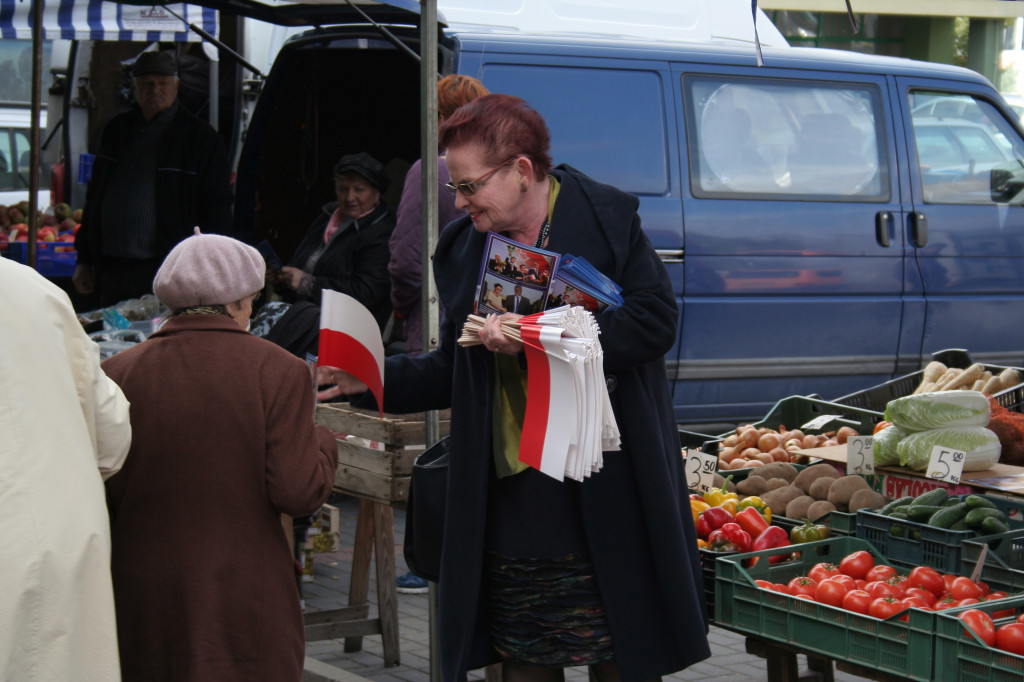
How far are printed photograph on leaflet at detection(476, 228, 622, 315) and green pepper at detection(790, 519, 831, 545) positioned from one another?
50.4 inches

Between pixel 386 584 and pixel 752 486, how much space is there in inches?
51.0

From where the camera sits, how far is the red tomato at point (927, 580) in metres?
3.23

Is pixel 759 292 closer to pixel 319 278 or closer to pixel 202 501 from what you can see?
pixel 319 278

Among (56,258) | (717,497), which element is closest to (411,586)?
(717,497)

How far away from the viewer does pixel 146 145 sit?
21.8 feet

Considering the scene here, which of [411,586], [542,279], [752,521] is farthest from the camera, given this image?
[411,586]

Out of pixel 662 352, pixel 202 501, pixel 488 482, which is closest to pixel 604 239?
pixel 662 352

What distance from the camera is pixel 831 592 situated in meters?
3.10

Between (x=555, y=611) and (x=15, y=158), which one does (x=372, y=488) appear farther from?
(x=15, y=158)

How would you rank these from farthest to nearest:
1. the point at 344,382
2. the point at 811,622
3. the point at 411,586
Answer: the point at 411,586
the point at 811,622
the point at 344,382

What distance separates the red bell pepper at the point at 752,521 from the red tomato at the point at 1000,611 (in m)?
0.68

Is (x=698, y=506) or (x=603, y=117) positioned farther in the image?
(x=603, y=117)

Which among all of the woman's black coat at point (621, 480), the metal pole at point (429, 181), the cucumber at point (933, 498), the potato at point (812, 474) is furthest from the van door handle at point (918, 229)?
the woman's black coat at point (621, 480)

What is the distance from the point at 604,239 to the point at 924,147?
4.63 meters
